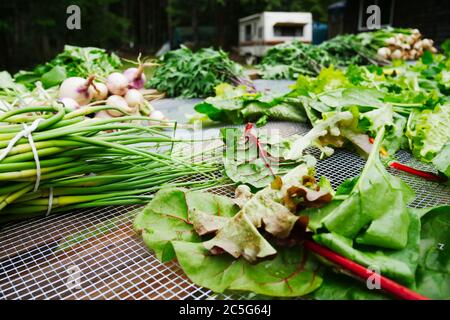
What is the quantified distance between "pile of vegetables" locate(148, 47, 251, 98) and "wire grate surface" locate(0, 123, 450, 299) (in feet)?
7.94

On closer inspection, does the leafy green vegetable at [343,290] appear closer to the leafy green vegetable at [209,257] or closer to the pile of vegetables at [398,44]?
the leafy green vegetable at [209,257]

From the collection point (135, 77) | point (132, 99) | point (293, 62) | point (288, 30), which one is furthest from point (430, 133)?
point (288, 30)

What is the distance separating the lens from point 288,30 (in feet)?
34.7

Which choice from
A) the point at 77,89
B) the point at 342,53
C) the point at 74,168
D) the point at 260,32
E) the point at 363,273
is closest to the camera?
the point at 363,273

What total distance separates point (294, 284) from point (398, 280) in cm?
24

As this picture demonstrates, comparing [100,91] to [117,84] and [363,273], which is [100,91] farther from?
[363,273]

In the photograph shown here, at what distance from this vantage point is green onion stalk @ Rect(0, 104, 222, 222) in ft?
3.68

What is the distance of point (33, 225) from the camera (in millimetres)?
1255

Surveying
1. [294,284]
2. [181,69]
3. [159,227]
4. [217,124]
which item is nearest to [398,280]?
[294,284]

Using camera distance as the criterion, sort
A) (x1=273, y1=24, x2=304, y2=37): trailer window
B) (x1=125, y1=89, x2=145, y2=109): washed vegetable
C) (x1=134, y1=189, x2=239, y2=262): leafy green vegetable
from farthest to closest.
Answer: (x1=273, y1=24, x2=304, y2=37): trailer window < (x1=125, y1=89, x2=145, y2=109): washed vegetable < (x1=134, y1=189, x2=239, y2=262): leafy green vegetable

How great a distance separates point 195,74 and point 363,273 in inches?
125

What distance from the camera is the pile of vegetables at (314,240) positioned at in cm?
83

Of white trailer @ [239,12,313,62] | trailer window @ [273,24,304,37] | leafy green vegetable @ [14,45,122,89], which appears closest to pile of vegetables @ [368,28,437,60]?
white trailer @ [239,12,313,62]

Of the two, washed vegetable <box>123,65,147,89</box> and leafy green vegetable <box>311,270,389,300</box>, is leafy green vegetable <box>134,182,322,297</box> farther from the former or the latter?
washed vegetable <box>123,65,147,89</box>
